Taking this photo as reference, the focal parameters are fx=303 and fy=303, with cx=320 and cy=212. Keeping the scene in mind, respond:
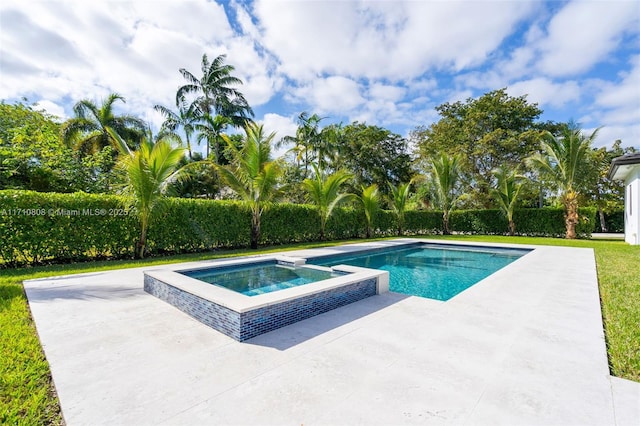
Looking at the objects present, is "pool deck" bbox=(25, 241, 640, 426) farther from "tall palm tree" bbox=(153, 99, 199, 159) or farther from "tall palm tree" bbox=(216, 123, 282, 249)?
"tall palm tree" bbox=(153, 99, 199, 159)

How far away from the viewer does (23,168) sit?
12203 mm

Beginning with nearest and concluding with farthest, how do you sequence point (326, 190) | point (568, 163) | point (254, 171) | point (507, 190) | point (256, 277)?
point (256, 277), point (254, 171), point (326, 190), point (568, 163), point (507, 190)

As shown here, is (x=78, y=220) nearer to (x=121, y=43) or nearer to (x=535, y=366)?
(x=121, y=43)

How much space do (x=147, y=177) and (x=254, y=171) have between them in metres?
3.80

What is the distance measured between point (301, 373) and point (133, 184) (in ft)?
27.3

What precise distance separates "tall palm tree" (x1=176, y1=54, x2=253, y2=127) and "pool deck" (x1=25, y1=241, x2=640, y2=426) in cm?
A: 2123

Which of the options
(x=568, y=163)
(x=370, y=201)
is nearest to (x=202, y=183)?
(x=370, y=201)

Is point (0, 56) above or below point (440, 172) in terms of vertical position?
above

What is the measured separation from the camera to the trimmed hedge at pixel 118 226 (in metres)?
7.37

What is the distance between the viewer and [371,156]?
27.0 m

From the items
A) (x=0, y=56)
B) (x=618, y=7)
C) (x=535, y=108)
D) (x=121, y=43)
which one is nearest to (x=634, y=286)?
(x=618, y=7)

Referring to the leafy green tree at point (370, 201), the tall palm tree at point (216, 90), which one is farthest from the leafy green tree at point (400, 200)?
the tall palm tree at point (216, 90)

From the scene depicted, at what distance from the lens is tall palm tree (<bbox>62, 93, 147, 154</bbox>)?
62.8 ft

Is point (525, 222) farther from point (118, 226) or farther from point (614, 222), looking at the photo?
point (118, 226)
